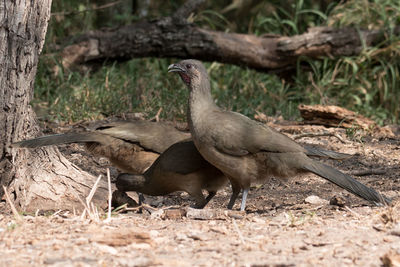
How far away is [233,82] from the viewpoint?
8.20m

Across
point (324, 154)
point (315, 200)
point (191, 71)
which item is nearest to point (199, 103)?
point (191, 71)

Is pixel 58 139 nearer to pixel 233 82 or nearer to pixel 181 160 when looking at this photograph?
pixel 181 160

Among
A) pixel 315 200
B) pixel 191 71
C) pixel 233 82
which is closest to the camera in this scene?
pixel 315 200

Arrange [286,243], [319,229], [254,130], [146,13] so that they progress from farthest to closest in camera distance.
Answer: [146,13], [254,130], [319,229], [286,243]

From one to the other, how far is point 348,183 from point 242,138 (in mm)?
790

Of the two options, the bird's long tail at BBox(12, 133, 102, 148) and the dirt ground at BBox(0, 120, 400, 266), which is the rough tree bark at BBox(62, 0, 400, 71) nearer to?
the bird's long tail at BBox(12, 133, 102, 148)

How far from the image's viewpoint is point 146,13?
9.92 m

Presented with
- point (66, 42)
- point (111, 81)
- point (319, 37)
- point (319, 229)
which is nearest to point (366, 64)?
point (319, 37)

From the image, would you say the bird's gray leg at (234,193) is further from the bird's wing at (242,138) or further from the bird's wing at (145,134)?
the bird's wing at (145,134)

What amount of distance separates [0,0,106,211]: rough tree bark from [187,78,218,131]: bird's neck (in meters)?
0.96

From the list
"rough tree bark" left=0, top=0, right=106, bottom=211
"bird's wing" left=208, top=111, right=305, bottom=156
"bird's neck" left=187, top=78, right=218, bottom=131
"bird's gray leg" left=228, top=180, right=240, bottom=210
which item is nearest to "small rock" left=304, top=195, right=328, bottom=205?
"bird's wing" left=208, top=111, right=305, bottom=156

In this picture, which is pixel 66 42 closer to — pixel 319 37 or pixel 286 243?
pixel 319 37

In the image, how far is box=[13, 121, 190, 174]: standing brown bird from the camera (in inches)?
187

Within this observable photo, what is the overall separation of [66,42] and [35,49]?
374 centimetres
